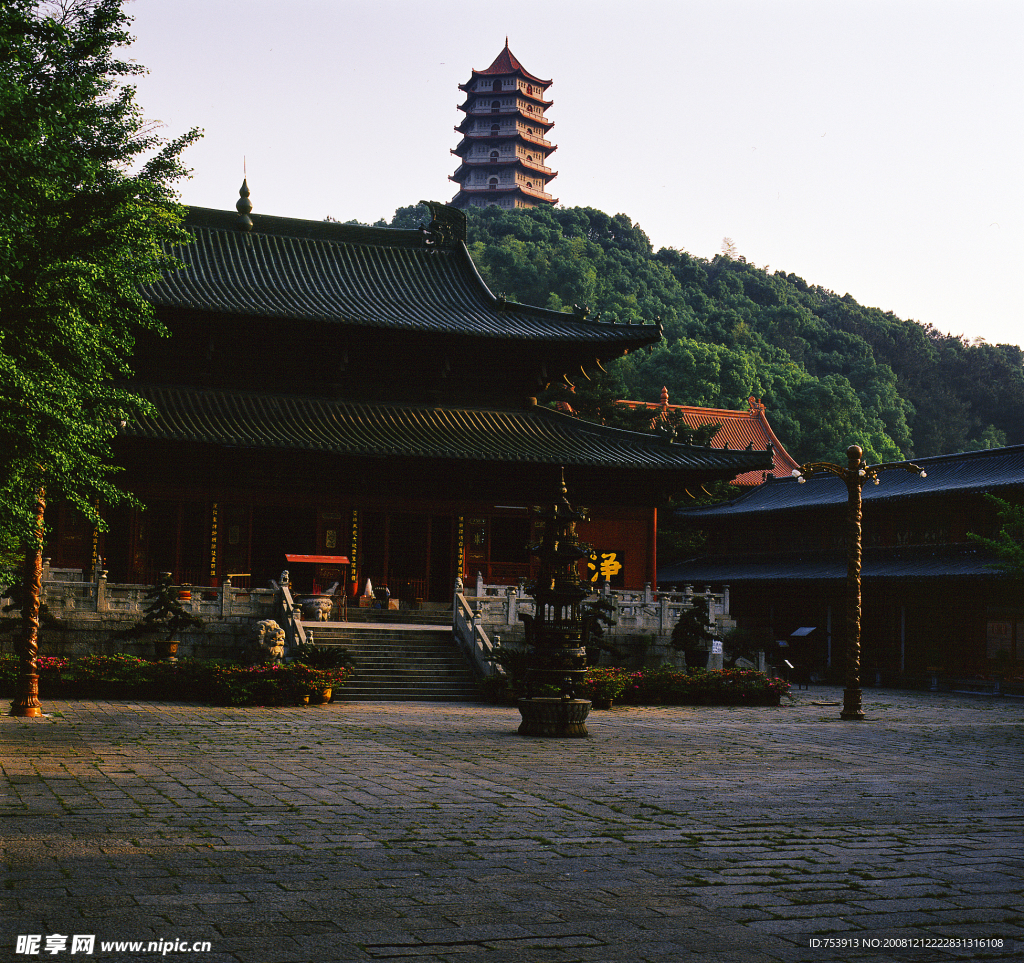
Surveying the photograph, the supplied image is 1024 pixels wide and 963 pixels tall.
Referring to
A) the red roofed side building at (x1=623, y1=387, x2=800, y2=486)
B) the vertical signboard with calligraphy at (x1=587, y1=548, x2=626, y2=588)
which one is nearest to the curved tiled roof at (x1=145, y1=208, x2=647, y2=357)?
the vertical signboard with calligraphy at (x1=587, y1=548, x2=626, y2=588)

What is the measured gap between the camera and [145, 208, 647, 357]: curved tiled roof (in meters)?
28.9

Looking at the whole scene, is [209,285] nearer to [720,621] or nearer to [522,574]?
[522,574]

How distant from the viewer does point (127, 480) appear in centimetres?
2708

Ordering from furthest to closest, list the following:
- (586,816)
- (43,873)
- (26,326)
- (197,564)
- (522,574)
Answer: (522,574) < (197,564) < (26,326) < (586,816) < (43,873)

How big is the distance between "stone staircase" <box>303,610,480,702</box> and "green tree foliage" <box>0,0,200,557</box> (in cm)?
814

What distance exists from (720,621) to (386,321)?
12231 mm

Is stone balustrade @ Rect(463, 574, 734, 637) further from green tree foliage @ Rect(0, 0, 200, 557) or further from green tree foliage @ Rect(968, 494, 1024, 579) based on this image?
green tree foliage @ Rect(0, 0, 200, 557)

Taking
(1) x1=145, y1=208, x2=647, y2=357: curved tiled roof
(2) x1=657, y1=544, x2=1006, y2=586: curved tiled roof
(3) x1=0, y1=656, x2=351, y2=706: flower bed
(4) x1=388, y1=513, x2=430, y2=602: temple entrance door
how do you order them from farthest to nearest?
(2) x1=657, y1=544, x2=1006, y2=586: curved tiled roof, (4) x1=388, y1=513, x2=430, y2=602: temple entrance door, (1) x1=145, y1=208, x2=647, y2=357: curved tiled roof, (3) x1=0, y1=656, x2=351, y2=706: flower bed

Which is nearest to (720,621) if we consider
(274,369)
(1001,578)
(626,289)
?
(1001,578)

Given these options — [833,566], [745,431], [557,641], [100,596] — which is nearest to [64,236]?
[557,641]

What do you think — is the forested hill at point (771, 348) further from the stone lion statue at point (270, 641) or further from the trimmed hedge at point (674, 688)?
the stone lion statue at point (270, 641)

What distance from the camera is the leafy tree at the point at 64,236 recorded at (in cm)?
1193

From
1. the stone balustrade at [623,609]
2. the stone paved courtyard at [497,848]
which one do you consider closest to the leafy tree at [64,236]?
the stone paved courtyard at [497,848]

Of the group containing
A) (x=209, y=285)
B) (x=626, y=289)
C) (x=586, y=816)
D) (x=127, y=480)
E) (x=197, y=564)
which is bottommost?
(x=586, y=816)
